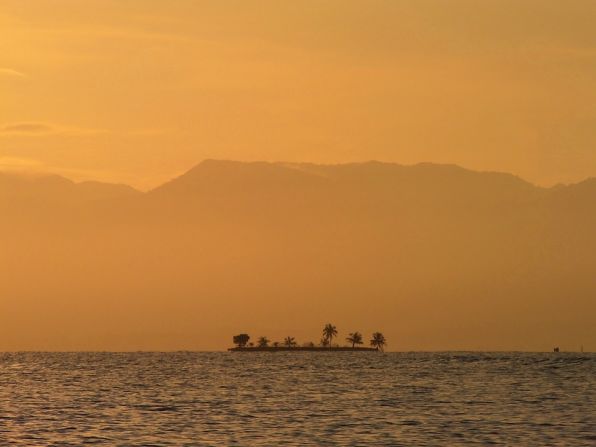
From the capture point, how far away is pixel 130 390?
137 metres

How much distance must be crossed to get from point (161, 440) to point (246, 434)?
6.62 m

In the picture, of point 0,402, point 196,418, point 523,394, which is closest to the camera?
point 196,418

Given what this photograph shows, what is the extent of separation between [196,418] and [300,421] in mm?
8527

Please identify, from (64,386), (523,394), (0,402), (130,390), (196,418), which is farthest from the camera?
(64,386)

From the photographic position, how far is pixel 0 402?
11494 centimetres

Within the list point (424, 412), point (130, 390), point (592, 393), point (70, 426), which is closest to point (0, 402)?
point (130, 390)

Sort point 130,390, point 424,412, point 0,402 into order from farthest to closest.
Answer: point 130,390 → point 0,402 → point 424,412

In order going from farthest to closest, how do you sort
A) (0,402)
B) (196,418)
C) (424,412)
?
(0,402) → (424,412) → (196,418)

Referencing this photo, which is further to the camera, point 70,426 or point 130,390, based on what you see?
point 130,390

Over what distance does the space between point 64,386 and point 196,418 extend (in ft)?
210

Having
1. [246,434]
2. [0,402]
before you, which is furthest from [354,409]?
[0,402]

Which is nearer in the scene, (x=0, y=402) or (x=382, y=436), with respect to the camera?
(x=382, y=436)

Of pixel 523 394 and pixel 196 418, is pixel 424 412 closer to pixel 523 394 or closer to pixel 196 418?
pixel 196 418

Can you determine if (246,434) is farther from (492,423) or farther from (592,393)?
(592,393)
